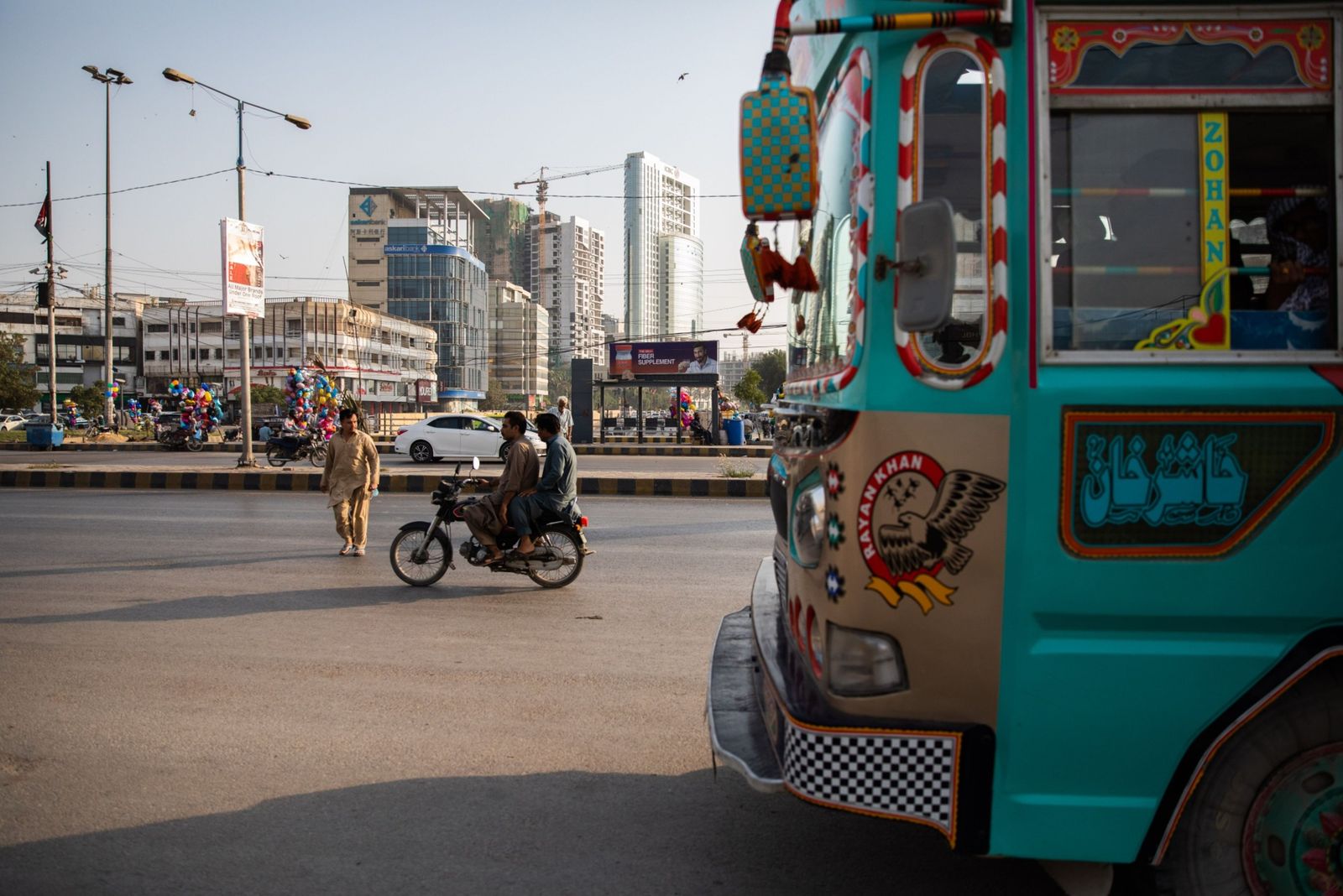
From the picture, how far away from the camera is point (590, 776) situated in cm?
399

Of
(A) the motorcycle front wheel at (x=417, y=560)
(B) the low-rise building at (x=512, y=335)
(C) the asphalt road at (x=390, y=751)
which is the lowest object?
(C) the asphalt road at (x=390, y=751)

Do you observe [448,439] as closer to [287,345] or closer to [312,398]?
[312,398]

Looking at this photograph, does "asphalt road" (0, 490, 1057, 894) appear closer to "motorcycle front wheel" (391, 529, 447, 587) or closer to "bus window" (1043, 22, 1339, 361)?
"motorcycle front wheel" (391, 529, 447, 587)

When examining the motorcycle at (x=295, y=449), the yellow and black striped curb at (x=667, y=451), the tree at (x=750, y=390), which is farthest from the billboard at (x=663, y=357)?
the tree at (x=750, y=390)

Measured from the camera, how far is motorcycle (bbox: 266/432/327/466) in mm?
23062

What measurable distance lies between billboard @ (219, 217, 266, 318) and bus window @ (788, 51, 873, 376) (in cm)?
2008

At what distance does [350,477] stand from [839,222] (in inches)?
311

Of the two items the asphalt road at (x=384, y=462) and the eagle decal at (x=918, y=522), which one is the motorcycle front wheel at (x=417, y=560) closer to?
the eagle decal at (x=918, y=522)

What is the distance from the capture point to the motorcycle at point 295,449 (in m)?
23.1

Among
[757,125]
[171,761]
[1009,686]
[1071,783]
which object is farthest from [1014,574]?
[171,761]

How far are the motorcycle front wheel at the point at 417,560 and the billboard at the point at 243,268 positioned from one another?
47.8 feet

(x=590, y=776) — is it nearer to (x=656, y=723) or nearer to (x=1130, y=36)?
(x=656, y=723)

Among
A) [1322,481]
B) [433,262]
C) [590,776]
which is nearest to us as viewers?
[1322,481]

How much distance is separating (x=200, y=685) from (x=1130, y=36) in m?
5.14
